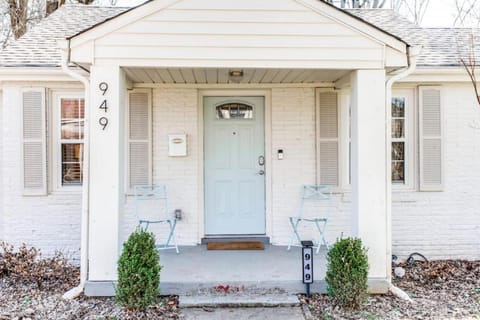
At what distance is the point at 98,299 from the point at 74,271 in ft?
3.63

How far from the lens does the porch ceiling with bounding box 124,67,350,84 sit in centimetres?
465

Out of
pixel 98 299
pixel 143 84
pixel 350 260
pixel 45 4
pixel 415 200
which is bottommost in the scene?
pixel 98 299

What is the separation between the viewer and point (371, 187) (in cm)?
421

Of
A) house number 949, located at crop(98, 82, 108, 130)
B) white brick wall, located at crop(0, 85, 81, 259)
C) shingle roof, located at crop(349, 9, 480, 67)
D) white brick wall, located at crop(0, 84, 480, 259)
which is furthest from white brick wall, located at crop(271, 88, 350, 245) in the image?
white brick wall, located at crop(0, 85, 81, 259)

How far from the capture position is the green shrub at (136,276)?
3.67 m

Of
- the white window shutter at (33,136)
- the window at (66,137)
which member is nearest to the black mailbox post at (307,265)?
the window at (66,137)

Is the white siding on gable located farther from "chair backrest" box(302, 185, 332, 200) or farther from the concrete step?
the concrete step

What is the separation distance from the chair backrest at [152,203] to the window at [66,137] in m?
0.99

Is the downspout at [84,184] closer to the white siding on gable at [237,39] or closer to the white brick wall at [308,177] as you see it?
the white siding on gable at [237,39]

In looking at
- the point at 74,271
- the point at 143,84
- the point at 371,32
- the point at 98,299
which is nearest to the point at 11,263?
the point at 74,271

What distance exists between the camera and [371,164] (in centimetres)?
421

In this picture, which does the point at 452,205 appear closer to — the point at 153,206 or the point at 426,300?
the point at 426,300

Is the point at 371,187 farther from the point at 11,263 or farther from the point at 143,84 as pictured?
the point at 11,263

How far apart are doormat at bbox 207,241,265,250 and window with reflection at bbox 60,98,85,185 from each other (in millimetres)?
2249
